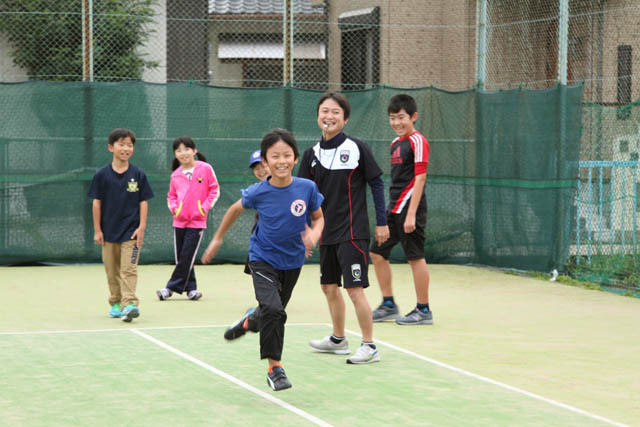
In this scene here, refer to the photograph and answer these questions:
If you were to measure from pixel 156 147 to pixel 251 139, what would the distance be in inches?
46.0

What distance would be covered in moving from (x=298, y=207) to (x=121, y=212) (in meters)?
2.95

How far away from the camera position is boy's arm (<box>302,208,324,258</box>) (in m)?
→ 5.25

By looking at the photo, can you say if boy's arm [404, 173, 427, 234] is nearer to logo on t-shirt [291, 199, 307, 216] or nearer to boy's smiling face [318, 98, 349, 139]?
boy's smiling face [318, 98, 349, 139]

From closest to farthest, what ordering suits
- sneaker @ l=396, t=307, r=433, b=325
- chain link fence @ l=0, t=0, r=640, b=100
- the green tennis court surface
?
the green tennis court surface < sneaker @ l=396, t=307, r=433, b=325 < chain link fence @ l=0, t=0, r=640, b=100

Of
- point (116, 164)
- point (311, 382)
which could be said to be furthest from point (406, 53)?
point (311, 382)

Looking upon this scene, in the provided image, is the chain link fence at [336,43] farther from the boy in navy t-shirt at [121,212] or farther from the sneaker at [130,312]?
the sneaker at [130,312]

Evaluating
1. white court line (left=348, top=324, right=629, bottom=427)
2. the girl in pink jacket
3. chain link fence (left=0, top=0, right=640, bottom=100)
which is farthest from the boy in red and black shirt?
chain link fence (left=0, top=0, right=640, bottom=100)

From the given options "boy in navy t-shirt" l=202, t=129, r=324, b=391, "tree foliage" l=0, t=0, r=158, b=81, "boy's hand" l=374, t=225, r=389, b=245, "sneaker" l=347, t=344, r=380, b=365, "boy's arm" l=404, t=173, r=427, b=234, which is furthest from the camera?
"tree foliage" l=0, t=0, r=158, b=81

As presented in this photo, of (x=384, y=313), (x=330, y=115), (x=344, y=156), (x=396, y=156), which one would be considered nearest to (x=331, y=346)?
(x=344, y=156)

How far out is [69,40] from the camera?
1627 cm

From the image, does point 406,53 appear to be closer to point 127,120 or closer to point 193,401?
point 127,120

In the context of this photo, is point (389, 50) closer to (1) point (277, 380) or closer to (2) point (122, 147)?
(2) point (122, 147)

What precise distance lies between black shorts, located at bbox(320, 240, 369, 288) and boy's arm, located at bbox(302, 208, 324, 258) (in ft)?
2.55

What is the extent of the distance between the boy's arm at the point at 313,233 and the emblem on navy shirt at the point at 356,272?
78 centimetres
